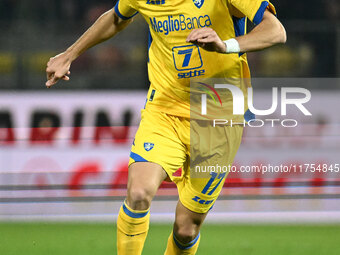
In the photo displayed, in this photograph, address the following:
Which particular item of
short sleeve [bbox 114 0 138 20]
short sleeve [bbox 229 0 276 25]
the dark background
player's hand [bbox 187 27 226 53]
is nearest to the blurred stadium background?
the dark background

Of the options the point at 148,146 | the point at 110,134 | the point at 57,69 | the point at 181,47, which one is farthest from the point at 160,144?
the point at 110,134

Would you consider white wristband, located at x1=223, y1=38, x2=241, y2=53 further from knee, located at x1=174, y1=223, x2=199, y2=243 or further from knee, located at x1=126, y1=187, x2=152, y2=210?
knee, located at x1=174, y1=223, x2=199, y2=243

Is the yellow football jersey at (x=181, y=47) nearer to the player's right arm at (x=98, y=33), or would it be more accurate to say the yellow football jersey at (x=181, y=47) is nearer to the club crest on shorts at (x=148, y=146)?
the player's right arm at (x=98, y=33)

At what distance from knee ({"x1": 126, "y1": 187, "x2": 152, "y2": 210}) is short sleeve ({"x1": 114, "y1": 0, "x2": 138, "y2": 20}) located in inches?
40.4

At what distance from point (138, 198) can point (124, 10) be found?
1.09m

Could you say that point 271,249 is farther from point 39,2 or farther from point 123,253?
point 39,2

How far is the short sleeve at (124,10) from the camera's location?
3928mm

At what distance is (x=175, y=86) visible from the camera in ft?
12.5

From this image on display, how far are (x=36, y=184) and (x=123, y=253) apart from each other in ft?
11.2

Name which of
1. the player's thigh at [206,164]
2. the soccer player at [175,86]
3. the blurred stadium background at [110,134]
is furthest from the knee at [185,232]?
the blurred stadium background at [110,134]

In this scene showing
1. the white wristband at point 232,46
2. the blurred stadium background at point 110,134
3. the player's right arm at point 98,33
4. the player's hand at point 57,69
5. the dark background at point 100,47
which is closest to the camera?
the white wristband at point 232,46

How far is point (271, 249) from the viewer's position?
511 centimetres

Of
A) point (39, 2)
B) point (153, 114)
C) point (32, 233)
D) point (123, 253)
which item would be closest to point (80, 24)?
point (39, 2)

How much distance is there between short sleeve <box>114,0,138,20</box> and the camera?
3.93 m
